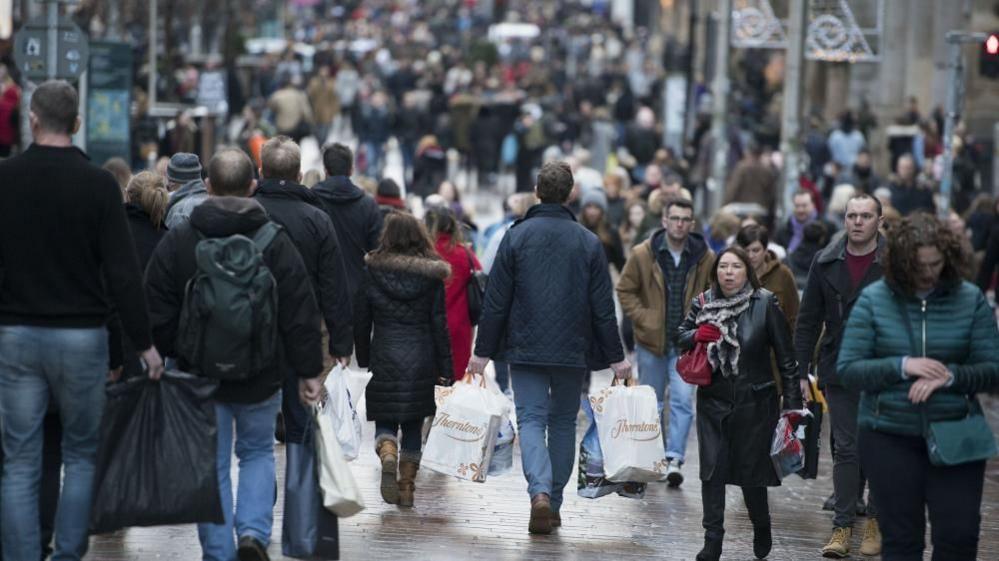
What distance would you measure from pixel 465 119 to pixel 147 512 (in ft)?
91.0

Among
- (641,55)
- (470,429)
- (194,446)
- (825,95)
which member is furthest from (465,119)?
(194,446)

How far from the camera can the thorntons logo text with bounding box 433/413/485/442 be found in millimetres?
10328

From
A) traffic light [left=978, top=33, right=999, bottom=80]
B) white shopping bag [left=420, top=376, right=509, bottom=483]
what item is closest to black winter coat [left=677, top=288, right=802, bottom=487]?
white shopping bag [left=420, top=376, right=509, bottom=483]

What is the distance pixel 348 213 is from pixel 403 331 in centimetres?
153

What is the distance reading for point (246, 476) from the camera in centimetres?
832

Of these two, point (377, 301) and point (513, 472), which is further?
point (513, 472)

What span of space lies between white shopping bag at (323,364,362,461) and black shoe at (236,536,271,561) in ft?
6.37

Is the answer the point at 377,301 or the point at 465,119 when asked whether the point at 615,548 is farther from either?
the point at 465,119

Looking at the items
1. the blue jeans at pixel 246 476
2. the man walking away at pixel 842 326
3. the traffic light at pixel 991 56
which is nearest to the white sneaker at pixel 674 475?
the man walking away at pixel 842 326

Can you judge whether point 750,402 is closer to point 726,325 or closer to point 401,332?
point 726,325

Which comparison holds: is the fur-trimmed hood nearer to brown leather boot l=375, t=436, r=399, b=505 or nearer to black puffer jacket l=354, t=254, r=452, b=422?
black puffer jacket l=354, t=254, r=452, b=422

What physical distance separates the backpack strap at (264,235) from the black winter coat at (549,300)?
2106mm

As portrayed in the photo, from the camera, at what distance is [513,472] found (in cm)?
1227

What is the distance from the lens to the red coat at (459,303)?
39.8 feet
